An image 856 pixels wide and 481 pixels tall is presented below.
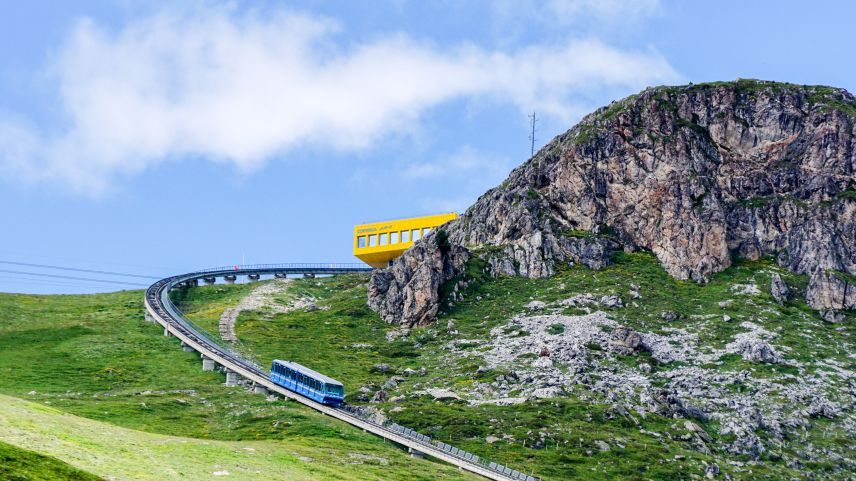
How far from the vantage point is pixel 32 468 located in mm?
67000

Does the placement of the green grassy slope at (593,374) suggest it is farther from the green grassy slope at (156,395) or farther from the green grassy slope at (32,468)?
the green grassy slope at (32,468)

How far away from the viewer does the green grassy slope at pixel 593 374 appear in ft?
433

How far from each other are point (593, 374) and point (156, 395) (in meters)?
68.3

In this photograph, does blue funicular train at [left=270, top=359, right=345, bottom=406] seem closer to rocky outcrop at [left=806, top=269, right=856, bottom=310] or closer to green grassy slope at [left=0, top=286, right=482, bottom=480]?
green grassy slope at [left=0, top=286, right=482, bottom=480]

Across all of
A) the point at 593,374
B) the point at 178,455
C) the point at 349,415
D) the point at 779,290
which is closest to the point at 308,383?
the point at 349,415

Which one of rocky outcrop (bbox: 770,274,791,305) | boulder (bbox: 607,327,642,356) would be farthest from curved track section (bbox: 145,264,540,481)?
rocky outcrop (bbox: 770,274,791,305)

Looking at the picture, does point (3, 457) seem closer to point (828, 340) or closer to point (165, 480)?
point (165, 480)

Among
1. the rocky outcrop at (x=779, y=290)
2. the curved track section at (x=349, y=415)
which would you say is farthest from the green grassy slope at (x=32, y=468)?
the rocky outcrop at (x=779, y=290)

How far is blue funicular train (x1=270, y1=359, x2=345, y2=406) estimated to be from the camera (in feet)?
472

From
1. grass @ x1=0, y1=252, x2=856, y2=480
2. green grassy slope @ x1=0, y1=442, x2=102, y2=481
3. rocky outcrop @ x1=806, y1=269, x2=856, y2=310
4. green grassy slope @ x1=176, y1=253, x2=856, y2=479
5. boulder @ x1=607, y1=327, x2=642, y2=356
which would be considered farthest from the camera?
rocky outcrop @ x1=806, y1=269, x2=856, y2=310

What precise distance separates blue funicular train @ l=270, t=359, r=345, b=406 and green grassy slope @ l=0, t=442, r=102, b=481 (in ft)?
241

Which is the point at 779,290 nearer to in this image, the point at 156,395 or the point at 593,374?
the point at 593,374

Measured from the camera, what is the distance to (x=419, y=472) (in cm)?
11250

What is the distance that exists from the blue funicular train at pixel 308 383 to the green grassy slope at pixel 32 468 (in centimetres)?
7356
